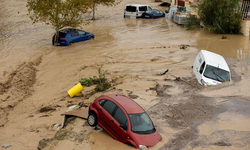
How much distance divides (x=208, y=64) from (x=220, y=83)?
1102mm

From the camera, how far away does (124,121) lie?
9750 mm

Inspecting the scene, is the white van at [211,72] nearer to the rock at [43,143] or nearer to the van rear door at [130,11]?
the rock at [43,143]

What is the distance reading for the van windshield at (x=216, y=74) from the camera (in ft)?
51.8

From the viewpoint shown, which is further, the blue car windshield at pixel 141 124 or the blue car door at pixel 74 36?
the blue car door at pixel 74 36

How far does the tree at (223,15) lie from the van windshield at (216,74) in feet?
41.1

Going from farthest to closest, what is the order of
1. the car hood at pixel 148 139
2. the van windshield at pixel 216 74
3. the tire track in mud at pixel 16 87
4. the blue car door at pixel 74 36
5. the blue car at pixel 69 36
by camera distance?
the blue car door at pixel 74 36 < the blue car at pixel 69 36 < the van windshield at pixel 216 74 < the tire track in mud at pixel 16 87 < the car hood at pixel 148 139

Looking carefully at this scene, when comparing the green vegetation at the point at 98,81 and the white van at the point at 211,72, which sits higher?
the white van at the point at 211,72

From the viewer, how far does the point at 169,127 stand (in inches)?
437

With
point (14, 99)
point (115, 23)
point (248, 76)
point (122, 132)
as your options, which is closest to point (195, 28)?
point (115, 23)

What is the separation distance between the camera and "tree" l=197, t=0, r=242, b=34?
27328mm

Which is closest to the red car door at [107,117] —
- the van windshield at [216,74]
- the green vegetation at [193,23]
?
the van windshield at [216,74]

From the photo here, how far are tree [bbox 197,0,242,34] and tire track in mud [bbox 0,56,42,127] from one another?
15993 millimetres

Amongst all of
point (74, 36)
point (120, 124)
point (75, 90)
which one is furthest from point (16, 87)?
point (74, 36)

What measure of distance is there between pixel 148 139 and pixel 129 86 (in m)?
5.85
